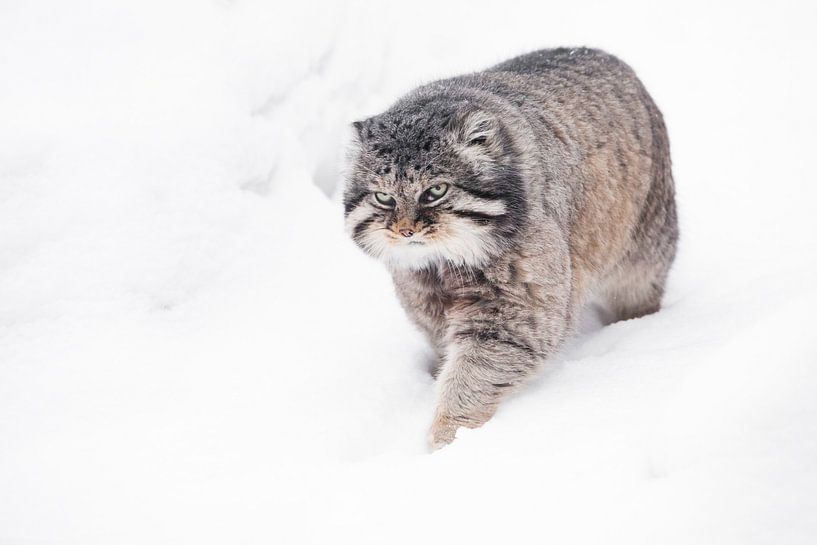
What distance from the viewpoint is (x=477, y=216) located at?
3570 millimetres

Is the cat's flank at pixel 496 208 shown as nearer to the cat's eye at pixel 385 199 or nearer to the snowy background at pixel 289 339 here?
the cat's eye at pixel 385 199

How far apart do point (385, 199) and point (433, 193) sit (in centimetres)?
Result: 27

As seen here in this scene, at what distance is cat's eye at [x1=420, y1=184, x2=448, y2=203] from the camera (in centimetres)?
352

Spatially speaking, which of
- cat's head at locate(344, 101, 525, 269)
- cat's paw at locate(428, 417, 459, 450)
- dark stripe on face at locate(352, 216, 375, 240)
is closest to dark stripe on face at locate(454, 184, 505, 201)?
cat's head at locate(344, 101, 525, 269)

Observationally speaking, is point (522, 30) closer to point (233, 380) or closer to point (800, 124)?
point (800, 124)

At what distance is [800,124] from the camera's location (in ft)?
22.8

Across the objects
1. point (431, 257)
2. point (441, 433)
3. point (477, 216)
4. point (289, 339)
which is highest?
point (477, 216)

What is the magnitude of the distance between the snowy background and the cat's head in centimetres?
93

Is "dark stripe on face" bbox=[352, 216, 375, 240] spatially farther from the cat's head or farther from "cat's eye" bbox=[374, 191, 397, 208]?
"cat's eye" bbox=[374, 191, 397, 208]

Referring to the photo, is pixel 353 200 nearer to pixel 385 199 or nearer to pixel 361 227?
pixel 361 227

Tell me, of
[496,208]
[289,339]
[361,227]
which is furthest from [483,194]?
[289,339]

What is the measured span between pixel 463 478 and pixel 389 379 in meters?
1.45

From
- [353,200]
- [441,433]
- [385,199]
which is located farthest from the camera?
[353,200]

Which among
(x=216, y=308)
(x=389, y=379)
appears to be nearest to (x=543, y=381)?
(x=389, y=379)
